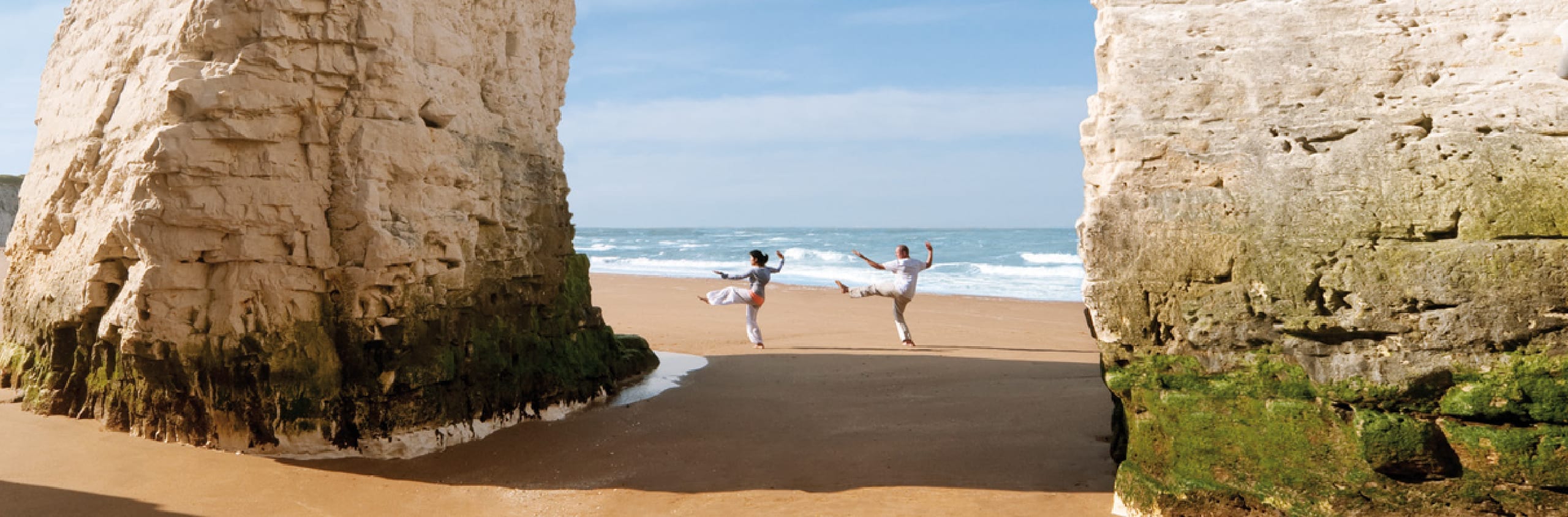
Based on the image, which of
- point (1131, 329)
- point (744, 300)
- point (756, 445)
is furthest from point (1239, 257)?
point (744, 300)

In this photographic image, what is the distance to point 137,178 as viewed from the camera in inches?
214

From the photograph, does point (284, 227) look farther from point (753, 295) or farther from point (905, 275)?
point (905, 275)

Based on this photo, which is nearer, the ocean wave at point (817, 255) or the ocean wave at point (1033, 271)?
the ocean wave at point (1033, 271)

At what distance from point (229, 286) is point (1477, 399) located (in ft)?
20.5

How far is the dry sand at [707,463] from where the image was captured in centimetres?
516

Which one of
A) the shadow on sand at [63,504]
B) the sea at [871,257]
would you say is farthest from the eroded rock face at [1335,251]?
the shadow on sand at [63,504]

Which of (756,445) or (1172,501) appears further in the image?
(756,445)

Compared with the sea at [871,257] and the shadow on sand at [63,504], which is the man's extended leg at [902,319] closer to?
the sea at [871,257]

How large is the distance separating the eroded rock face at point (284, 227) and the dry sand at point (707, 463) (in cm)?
35

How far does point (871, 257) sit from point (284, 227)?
1749 inches

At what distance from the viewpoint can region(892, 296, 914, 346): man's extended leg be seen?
1138 centimetres

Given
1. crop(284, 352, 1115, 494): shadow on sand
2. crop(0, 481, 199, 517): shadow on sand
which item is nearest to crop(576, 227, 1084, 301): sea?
crop(284, 352, 1115, 494): shadow on sand

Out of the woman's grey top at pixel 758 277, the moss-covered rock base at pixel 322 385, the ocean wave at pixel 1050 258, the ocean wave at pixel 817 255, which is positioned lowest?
the ocean wave at pixel 1050 258

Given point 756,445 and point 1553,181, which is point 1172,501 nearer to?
point 1553,181
